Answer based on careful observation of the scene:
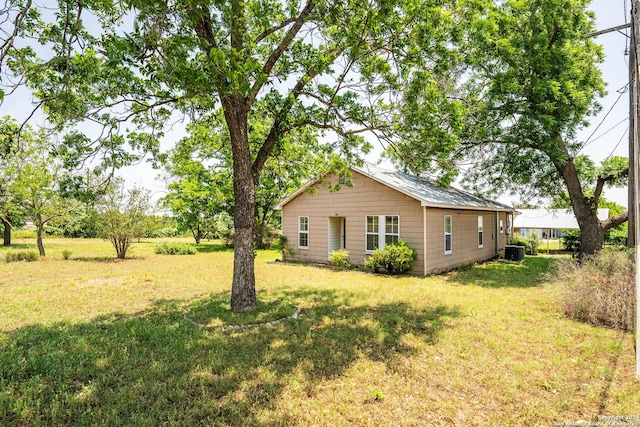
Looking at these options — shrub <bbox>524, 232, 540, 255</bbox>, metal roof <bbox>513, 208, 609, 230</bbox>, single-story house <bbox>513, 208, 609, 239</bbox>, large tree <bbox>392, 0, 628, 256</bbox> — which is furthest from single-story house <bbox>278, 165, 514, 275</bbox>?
metal roof <bbox>513, 208, 609, 230</bbox>

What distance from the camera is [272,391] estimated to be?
3785 mm

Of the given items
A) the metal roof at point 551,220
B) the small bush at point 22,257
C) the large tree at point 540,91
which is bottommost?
the small bush at point 22,257

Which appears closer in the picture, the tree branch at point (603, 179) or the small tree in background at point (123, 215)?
the tree branch at point (603, 179)

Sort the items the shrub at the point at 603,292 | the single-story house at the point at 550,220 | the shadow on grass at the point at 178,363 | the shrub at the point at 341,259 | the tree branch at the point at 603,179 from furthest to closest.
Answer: the single-story house at the point at 550,220, the shrub at the point at 341,259, the tree branch at the point at 603,179, the shrub at the point at 603,292, the shadow on grass at the point at 178,363

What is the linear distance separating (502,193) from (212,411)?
57.8 ft

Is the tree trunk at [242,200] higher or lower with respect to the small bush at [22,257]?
higher

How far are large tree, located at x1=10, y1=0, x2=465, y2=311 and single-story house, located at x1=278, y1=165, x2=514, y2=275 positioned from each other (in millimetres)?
3461

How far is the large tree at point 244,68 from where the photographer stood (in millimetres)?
4754

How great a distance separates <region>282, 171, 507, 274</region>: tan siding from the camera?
12273 millimetres

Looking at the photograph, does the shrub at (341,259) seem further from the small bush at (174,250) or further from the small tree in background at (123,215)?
the small bush at (174,250)

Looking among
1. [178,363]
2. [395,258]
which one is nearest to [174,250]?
[395,258]

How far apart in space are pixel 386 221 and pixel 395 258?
184 centimetres

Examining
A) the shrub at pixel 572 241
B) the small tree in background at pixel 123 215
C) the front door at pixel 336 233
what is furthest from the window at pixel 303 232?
the shrub at pixel 572 241

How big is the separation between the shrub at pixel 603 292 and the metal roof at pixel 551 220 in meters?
20.5
